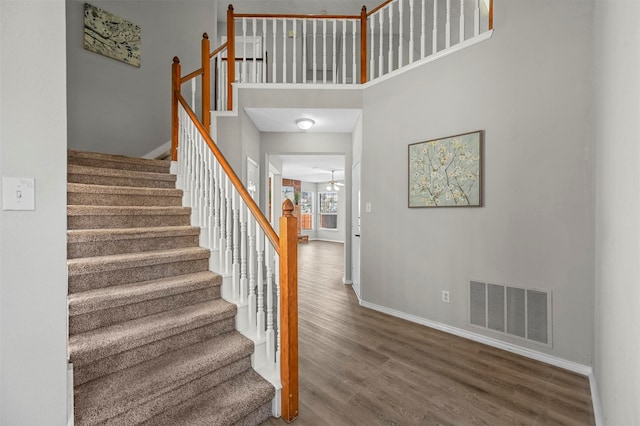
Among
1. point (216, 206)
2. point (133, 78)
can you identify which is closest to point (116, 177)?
point (216, 206)

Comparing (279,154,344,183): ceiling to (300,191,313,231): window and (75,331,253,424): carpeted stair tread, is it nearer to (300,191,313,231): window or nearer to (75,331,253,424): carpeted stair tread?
(300,191,313,231): window

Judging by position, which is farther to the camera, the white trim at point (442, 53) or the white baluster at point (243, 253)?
the white trim at point (442, 53)

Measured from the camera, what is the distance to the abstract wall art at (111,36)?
3.47 metres

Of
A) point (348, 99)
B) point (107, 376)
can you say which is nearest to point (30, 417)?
point (107, 376)

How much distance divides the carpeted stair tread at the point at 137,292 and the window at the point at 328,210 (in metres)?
9.26

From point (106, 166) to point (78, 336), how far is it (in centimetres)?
194

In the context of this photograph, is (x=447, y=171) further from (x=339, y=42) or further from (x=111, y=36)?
(x=111, y=36)

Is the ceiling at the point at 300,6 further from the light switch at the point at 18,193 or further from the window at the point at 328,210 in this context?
the window at the point at 328,210

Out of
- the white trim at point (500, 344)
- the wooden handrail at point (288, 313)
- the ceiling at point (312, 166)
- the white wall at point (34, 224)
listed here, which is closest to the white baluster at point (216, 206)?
the wooden handrail at point (288, 313)

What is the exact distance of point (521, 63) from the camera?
237 centimetres

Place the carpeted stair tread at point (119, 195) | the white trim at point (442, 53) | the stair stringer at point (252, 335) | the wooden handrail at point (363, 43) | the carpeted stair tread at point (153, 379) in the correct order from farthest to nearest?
1. the wooden handrail at point (363, 43)
2. the white trim at point (442, 53)
3. the carpeted stair tread at point (119, 195)
4. the stair stringer at point (252, 335)
5. the carpeted stair tread at point (153, 379)

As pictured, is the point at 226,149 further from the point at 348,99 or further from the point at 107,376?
the point at 107,376

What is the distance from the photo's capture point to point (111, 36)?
3664 mm

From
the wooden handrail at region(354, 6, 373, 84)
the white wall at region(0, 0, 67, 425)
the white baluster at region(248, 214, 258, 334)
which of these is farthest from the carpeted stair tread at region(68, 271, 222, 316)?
the wooden handrail at region(354, 6, 373, 84)
